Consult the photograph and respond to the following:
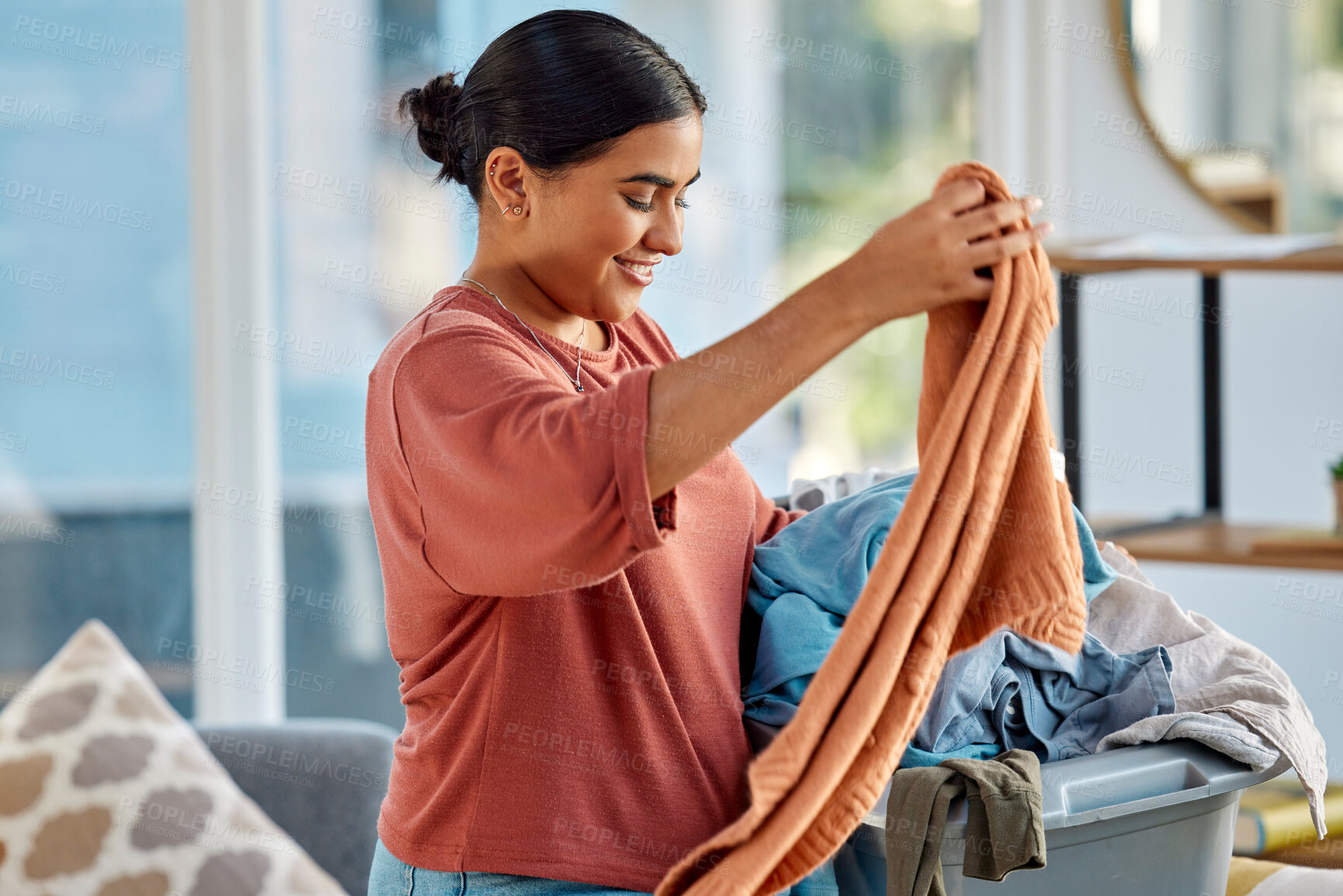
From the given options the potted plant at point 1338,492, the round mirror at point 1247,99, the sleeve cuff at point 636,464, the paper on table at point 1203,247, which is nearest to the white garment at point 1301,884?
the potted plant at point 1338,492

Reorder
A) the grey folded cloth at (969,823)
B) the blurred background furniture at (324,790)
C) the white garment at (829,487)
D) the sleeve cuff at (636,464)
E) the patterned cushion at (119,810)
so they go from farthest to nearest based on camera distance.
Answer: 1. the blurred background furniture at (324,790)
2. the patterned cushion at (119,810)
3. the white garment at (829,487)
4. the grey folded cloth at (969,823)
5. the sleeve cuff at (636,464)

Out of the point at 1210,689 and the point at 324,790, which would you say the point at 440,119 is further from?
the point at 324,790

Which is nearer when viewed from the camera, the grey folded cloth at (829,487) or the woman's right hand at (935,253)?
the woman's right hand at (935,253)

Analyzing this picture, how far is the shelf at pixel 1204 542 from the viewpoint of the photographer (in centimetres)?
164

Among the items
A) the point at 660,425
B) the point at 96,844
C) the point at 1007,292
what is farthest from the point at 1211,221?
the point at 96,844

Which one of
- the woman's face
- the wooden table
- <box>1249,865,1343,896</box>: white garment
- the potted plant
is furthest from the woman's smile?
the potted plant

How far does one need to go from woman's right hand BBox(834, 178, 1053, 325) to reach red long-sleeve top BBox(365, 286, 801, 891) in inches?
5.4

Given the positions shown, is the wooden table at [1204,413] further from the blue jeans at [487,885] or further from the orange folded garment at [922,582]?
the blue jeans at [487,885]

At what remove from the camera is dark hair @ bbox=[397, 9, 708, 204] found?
84 centimetres

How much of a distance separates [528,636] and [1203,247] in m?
1.31

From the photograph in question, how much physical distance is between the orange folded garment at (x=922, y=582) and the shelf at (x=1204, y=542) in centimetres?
105

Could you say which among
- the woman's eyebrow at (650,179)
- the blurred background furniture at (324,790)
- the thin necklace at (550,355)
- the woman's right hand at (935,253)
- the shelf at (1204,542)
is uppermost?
the woman's eyebrow at (650,179)

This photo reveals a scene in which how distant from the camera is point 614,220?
85cm

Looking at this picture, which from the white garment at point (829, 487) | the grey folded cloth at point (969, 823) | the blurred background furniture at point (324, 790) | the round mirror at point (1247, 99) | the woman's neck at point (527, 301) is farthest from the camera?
the round mirror at point (1247, 99)
